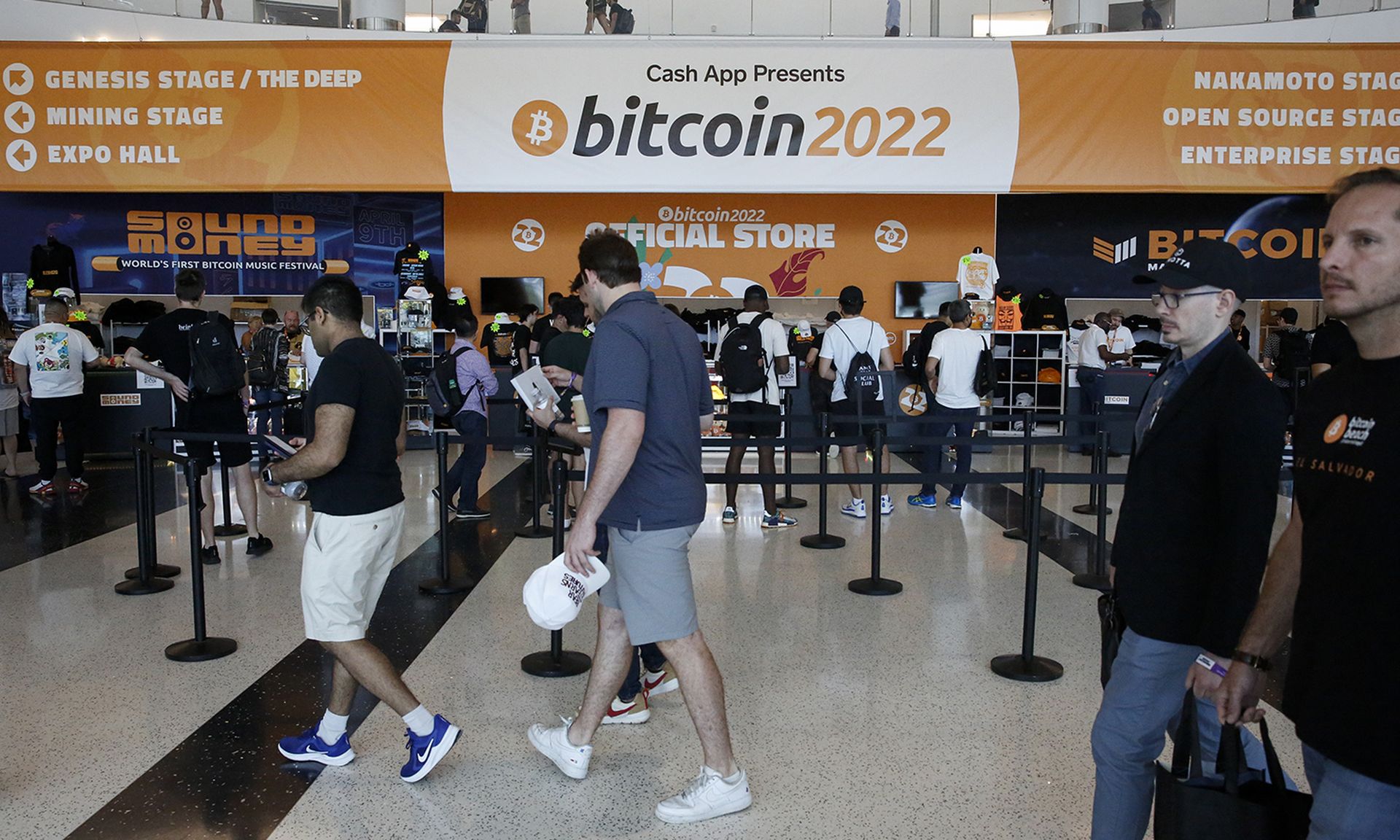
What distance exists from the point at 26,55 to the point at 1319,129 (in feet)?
40.7

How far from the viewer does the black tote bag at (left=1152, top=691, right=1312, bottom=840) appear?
185 cm

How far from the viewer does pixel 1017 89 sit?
9703 millimetres

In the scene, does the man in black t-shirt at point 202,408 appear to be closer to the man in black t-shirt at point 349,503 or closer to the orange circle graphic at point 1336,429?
the man in black t-shirt at point 349,503

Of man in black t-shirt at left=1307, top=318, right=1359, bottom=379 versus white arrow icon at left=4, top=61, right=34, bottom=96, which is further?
white arrow icon at left=4, top=61, right=34, bottom=96

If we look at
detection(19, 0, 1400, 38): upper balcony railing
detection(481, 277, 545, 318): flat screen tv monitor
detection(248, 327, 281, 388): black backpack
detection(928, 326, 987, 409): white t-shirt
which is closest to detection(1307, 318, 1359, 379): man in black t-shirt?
detection(928, 326, 987, 409): white t-shirt

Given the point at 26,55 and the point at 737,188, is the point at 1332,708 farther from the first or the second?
the point at 26,55

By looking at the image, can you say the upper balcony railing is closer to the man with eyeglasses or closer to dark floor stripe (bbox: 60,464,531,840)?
dark floor stripe (bbox: 60,464,531,840)

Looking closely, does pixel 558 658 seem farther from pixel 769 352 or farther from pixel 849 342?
pixel 849 342

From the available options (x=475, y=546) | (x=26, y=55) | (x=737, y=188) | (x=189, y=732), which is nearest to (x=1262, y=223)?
(x=737, y=188)

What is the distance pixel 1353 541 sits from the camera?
5.42ft

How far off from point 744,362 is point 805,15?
561cm

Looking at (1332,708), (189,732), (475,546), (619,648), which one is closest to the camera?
(1332,708)

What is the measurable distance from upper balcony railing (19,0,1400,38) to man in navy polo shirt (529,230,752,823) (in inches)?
332

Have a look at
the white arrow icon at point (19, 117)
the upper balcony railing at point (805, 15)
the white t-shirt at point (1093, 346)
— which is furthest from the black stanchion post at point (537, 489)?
the white t-shirt at point (1093, 346)
